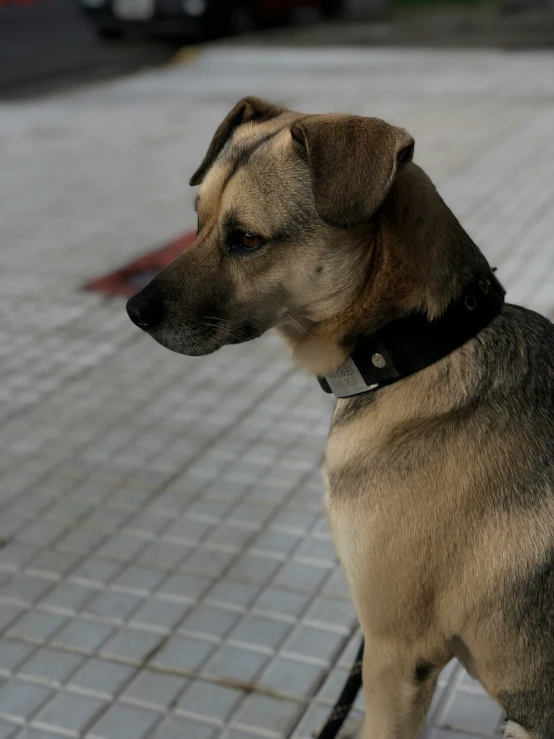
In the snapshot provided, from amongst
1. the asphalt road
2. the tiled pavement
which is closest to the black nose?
the tiled pavement

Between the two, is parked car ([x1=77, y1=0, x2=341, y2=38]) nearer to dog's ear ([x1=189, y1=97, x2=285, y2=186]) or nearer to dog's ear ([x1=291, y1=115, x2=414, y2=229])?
dog's ear ([x1=189, y1=97, x2=285, y2=186])

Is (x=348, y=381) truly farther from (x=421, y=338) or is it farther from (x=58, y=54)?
(x=58, y=54)

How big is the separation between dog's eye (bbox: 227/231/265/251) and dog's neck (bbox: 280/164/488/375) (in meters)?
0.26

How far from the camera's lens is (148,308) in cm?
241

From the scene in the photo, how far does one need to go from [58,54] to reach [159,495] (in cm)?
1341

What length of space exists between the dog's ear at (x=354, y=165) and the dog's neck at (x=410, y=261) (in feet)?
0.35

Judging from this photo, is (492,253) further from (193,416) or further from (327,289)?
(327,289)

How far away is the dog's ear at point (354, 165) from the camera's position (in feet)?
6.92

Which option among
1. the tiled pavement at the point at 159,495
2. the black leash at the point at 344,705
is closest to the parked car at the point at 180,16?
the tiled pavement at the point at 159,495

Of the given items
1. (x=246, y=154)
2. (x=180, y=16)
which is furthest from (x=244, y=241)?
(x=180, y=16)

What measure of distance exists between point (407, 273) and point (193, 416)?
262 centimetres

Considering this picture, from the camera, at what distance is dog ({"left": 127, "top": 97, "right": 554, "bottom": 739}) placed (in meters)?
2.17

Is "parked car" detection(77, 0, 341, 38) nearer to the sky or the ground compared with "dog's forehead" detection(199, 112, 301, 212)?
nearer to the ground

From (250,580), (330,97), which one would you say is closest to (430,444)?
(250,580)
